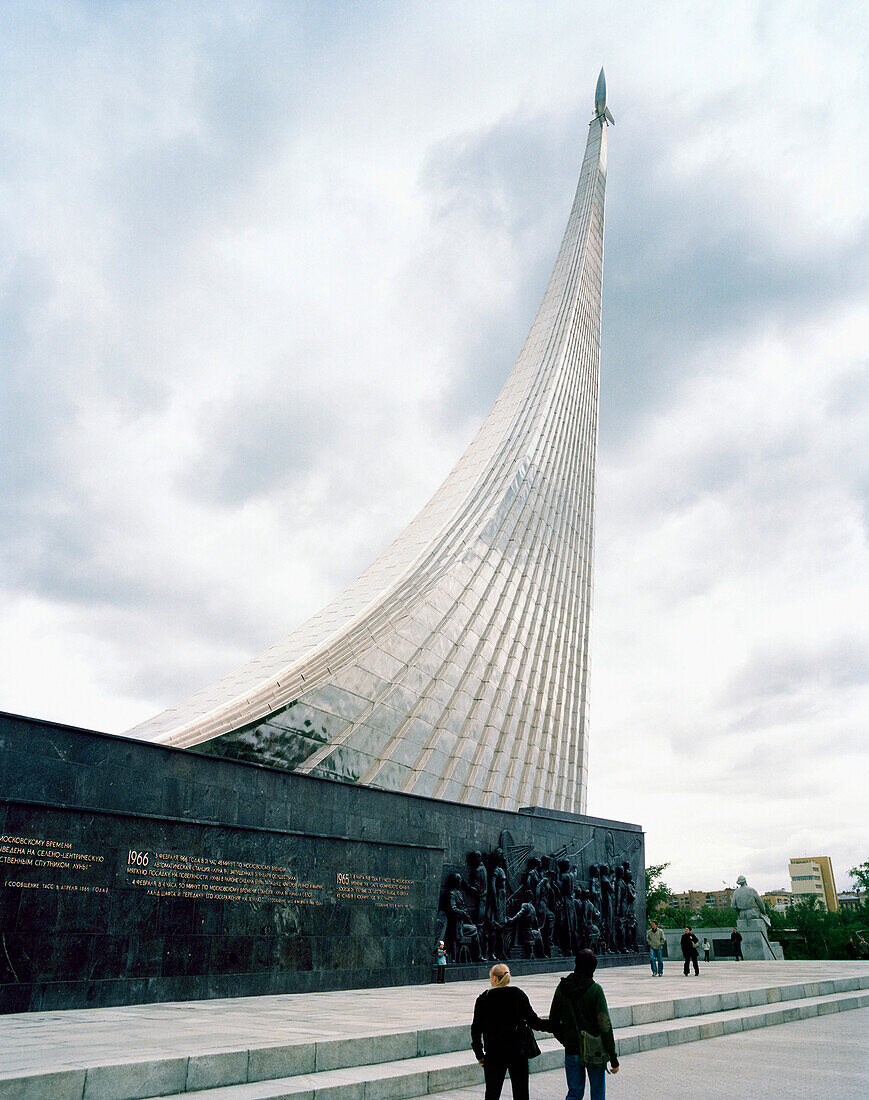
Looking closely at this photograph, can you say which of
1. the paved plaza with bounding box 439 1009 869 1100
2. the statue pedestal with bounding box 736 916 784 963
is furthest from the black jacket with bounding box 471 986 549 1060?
the statue pedestal with bounding box 736 916 784 963

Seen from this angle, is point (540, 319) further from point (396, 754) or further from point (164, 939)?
point (164, 939)

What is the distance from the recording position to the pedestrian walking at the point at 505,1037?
119 inches

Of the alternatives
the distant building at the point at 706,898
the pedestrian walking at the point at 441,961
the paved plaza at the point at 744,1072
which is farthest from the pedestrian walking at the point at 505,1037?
the distant building at the point at 706,898

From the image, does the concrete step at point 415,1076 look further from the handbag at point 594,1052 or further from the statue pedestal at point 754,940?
the statue pedestal at point 754,940

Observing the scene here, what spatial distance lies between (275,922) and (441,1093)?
12.2 feet

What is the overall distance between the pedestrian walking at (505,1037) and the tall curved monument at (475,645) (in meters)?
5.58

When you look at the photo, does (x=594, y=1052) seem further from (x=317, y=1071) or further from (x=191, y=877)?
(x=191, y=877)

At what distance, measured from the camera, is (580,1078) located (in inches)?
128

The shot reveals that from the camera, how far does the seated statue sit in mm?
15938

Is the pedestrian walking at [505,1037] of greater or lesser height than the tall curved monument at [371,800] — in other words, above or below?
below

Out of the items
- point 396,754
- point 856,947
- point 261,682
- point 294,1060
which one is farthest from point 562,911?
point 856,947

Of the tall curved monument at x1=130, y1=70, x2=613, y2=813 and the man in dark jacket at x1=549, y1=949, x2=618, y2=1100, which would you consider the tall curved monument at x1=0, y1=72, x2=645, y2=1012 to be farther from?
the man in dark jacket at x1=549, y1=949, x2=618, y2=1100

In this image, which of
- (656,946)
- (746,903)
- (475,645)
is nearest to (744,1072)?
(656,946)

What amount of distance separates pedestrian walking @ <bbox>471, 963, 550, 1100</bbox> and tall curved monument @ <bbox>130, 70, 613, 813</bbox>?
5.58m
